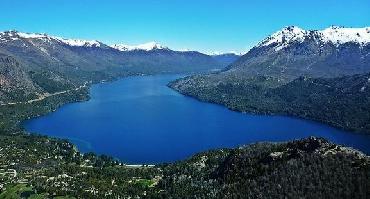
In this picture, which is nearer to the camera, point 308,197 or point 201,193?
point 308,197

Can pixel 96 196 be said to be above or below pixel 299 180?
below

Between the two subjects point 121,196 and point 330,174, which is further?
point 121,196

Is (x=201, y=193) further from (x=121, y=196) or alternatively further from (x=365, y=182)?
(x=365, y=182)

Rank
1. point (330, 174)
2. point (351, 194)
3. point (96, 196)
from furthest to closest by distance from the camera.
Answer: point (96, 196), point (330, 174), point (351, 194)

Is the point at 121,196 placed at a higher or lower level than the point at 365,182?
lower

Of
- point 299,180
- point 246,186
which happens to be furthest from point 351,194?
point 246,186

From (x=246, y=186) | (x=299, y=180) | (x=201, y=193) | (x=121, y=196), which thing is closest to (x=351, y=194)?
(x=299, y=180)

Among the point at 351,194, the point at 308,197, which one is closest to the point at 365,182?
the point at 351,194

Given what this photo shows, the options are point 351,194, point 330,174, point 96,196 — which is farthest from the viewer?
point 96,196

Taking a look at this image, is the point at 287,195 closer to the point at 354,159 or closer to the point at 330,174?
the point at 330,174
